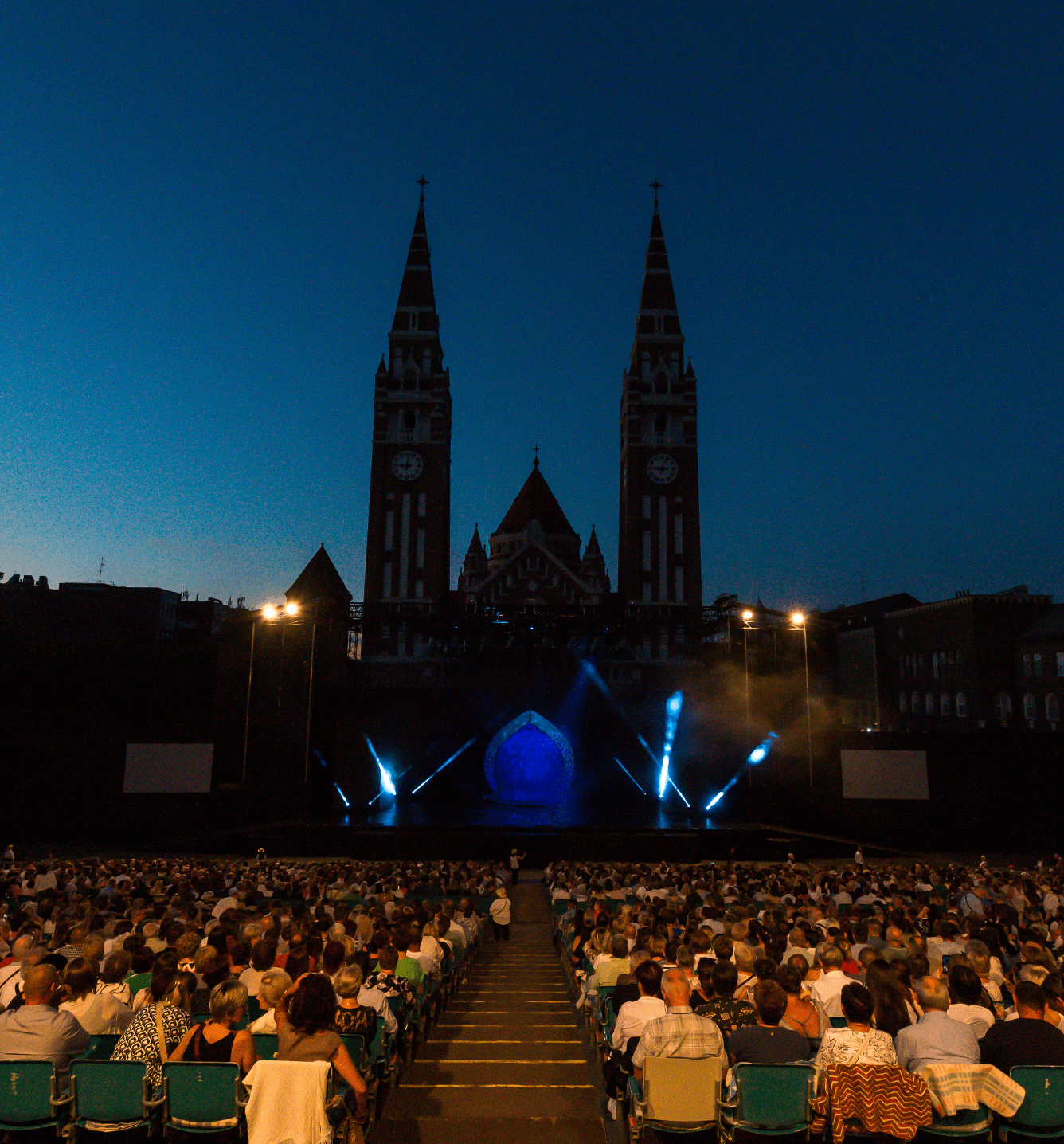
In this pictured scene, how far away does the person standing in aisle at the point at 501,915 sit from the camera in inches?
439

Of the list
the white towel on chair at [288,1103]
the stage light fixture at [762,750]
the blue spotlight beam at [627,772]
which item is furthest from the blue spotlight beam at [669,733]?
the white towel on chair at [288,1103]

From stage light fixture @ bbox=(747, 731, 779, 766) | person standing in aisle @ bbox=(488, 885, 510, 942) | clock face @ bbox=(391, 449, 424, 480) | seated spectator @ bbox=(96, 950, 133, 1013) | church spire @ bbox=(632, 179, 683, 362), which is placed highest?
church spire @ bbox=(632, 179, 683, 362)

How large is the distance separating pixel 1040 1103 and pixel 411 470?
42978 millimetres

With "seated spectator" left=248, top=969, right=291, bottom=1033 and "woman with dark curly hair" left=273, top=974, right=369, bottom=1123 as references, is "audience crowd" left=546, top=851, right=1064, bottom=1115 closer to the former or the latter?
"woman with dark curly hair" left=273, top=974, right=369, bottom=1123

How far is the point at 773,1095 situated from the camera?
11.4ft

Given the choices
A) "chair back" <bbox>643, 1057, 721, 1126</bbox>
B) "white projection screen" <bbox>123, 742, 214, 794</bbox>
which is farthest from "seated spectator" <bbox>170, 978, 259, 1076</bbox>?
"white projection screen" <bbox>123, 742, 214, 794</bbox>

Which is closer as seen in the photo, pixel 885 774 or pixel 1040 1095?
pixel 1040 1095

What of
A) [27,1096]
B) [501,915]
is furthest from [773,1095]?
[501,915]

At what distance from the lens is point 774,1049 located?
3.62m

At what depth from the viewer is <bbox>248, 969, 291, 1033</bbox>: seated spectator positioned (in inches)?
157

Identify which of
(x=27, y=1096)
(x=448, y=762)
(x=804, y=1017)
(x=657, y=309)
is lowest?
(x=27, y=1096)

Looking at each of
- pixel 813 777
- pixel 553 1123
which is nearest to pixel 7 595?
pixel 813 777

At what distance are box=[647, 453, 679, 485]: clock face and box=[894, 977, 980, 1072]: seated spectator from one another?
42150 mm

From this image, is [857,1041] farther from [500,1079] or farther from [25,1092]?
[25,1092]
